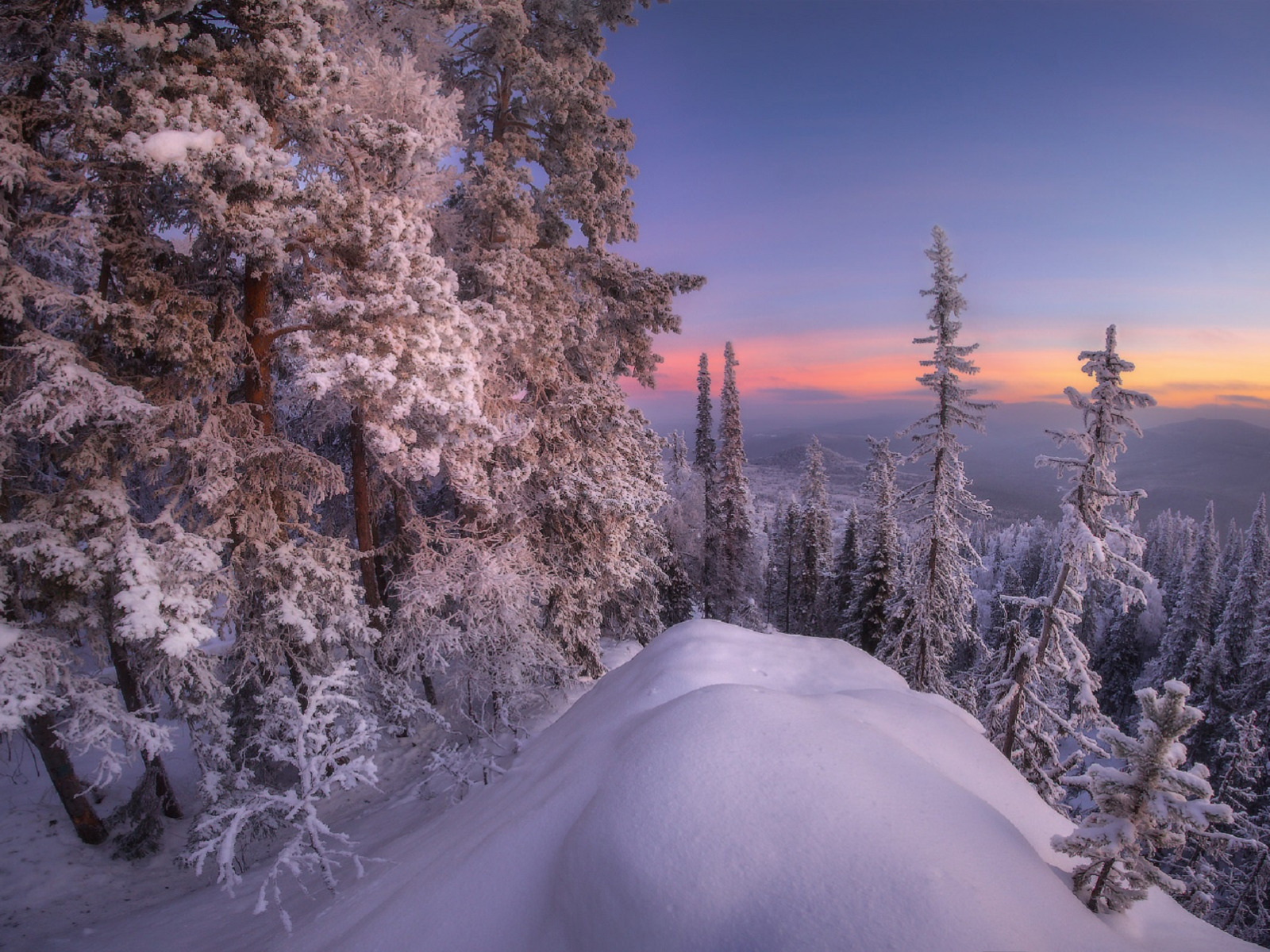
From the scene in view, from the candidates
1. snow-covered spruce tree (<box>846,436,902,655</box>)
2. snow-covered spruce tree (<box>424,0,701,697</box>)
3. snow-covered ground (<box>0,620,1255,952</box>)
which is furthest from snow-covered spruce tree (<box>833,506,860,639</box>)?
snow-covered ground (<box>0,620,1255,952</box>)

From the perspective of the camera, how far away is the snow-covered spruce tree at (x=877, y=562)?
78.9 ft

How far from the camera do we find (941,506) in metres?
14.6

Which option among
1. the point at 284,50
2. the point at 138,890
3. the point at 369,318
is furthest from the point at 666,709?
the point at 138,890

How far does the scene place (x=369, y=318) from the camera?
8078mm

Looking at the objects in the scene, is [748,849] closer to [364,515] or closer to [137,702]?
[364,515]

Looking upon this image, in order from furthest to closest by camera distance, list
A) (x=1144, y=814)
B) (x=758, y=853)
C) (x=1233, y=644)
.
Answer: (x=1233, y=644) < (x=1144, y=814) < (x=758, y=853)

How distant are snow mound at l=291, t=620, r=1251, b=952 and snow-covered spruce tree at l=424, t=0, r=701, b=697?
5756 millimetres

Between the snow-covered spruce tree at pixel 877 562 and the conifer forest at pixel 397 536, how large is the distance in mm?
9655

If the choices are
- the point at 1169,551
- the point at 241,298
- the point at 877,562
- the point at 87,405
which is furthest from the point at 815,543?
the point at 1169,551

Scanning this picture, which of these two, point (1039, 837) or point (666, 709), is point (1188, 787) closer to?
point (1039, 837)

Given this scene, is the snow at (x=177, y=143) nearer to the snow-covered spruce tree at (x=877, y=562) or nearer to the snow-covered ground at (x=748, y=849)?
the snow-covered ground at (x=748, y=849)

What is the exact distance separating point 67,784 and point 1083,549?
1892 cm

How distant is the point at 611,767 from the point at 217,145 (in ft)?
27.3

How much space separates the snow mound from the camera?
122 inches
